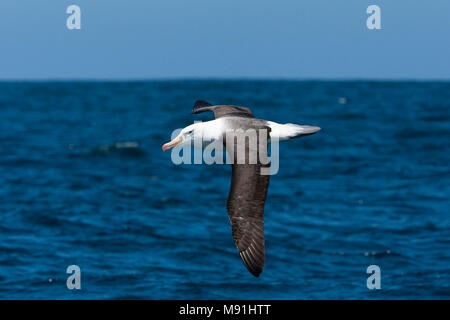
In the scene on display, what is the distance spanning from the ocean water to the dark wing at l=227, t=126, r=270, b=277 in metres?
4.42

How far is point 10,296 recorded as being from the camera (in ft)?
40.2

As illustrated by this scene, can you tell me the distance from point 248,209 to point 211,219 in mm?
10037

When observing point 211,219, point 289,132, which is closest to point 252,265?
point 289,132

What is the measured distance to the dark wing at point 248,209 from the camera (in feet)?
27.6

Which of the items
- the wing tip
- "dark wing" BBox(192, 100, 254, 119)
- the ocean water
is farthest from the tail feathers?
the ocean water

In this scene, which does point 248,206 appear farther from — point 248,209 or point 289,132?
point 289,132

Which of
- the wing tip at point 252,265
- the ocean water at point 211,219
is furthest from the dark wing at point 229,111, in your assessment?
the ocean water at point 211,219

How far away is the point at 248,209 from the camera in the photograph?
8453 mm

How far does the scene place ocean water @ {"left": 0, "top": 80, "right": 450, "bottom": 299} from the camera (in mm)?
13406

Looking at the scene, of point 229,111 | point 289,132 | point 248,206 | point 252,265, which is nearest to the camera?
point 252,265

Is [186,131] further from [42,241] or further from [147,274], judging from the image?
[42,241]

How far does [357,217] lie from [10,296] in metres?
9.98

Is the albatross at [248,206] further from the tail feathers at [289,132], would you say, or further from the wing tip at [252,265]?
the tail feathers at [289,132]
